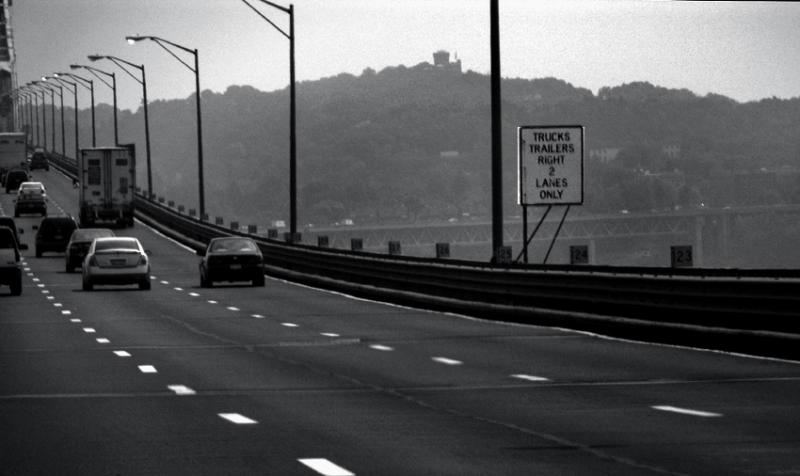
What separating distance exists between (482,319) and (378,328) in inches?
125

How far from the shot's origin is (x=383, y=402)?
15727mm

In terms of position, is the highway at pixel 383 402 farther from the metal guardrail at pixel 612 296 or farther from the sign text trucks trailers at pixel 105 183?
the sign text trucks trailers at pixel 105 183

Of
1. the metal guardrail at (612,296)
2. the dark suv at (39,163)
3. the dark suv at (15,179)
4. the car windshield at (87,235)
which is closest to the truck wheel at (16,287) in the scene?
the metal guardrail at (612,296)

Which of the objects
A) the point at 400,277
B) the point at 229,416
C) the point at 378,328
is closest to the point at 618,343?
the point at 378,328

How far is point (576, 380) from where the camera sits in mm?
17750

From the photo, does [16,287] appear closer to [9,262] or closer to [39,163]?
[9,262]

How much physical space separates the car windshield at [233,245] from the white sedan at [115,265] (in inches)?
127

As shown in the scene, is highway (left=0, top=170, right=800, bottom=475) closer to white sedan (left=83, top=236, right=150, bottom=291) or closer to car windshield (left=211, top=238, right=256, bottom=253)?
white sedan (left=83, top=236, right=150, bottom=291)

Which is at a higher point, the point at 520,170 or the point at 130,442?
the point at 520,170

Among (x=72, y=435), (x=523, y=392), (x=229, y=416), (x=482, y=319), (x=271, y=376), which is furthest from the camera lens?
(x=482, y=319)

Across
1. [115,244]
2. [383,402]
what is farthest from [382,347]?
[115,244]

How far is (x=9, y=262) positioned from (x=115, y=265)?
4.08 meters

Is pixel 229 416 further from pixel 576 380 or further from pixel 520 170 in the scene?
pixel 520 170

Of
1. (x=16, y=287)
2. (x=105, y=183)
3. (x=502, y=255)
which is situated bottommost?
(x=16, y=287)
